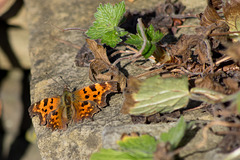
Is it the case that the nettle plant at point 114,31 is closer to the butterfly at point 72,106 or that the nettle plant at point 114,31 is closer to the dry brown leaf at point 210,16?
the butterfly at point 72,106

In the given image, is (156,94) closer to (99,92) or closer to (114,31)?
(99,92)

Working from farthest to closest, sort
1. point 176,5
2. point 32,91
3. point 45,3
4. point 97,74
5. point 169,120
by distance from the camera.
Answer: point 45,3 < point 176,5 < point 32,91 < point 97,74 < point 169,120

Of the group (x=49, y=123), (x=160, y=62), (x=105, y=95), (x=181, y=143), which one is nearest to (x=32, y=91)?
(x=49, y=123)

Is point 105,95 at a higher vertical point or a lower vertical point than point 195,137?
lower

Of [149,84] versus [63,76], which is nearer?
[149,84]

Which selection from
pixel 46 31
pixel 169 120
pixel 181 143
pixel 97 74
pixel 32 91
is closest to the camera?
pixel 181 143

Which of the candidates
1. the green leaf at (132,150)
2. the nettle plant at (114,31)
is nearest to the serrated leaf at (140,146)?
the green leaf at (132,150)

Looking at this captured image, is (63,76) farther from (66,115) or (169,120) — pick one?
(169,120)
